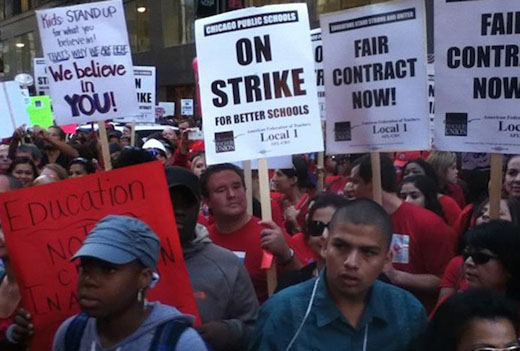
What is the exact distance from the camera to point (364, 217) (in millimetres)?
3029

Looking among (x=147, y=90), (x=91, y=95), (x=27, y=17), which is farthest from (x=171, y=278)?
(x=27, y=17)

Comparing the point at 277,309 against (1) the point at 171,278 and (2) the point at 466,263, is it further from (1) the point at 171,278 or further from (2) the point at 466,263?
(2) the point at 466,263

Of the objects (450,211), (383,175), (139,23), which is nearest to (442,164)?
(450,211)

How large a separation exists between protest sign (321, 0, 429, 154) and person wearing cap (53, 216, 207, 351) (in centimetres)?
273

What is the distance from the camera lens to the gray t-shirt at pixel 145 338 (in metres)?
2.71

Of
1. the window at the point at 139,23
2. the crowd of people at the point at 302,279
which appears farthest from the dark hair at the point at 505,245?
the window at the point at 139,23

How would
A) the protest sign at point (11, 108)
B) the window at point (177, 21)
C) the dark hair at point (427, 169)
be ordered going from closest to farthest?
the dark hair at point (427, 169) → the protest sign at point (11, 108) → the window at point (177, 21)

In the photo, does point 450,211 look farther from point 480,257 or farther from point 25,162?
point 25,162

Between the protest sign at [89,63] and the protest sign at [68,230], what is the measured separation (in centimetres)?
353

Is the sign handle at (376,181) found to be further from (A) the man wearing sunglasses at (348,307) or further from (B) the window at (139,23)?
(B) the window at (139,23)

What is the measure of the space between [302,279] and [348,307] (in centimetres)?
121

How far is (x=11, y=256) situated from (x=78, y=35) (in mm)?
4263

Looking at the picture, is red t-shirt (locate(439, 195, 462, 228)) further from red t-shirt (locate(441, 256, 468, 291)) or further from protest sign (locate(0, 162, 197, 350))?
protest sign (locate(0, 162, 197, 350))

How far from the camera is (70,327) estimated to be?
290cm
